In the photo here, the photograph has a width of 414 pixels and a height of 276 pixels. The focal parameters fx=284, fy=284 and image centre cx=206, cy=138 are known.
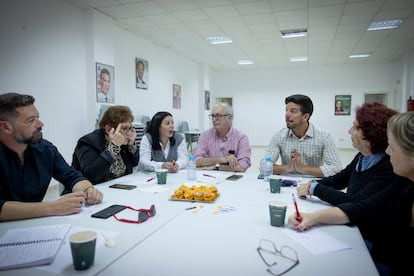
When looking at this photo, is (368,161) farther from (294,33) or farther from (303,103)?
(294,33)

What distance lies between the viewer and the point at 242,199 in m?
1.75

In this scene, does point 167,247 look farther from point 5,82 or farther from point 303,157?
point 5,82

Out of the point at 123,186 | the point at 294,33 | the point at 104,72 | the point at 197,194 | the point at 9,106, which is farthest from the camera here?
the point at 294,33

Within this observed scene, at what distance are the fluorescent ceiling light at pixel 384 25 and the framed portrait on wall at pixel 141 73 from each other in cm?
482

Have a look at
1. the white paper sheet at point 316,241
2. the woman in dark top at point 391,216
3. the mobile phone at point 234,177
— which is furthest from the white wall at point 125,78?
the woman in dark top at point 391,216

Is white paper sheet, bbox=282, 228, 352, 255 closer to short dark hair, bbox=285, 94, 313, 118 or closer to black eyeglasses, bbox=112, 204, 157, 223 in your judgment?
black eyeglasses, bbox=112, 204, 157, 223

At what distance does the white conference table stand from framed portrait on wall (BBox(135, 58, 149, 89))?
4988mm

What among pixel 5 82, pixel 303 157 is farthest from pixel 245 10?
pixel 5 82

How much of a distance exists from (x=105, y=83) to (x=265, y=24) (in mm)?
3269

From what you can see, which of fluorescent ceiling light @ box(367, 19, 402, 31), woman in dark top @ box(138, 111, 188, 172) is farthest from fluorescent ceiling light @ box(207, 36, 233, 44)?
woman in dark top @ box(138, 111, 188, 172)

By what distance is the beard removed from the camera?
156 centimetres

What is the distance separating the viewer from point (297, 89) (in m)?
10.5

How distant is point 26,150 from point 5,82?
8.51 feet

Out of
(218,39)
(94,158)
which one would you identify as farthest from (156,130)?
(218,39)
